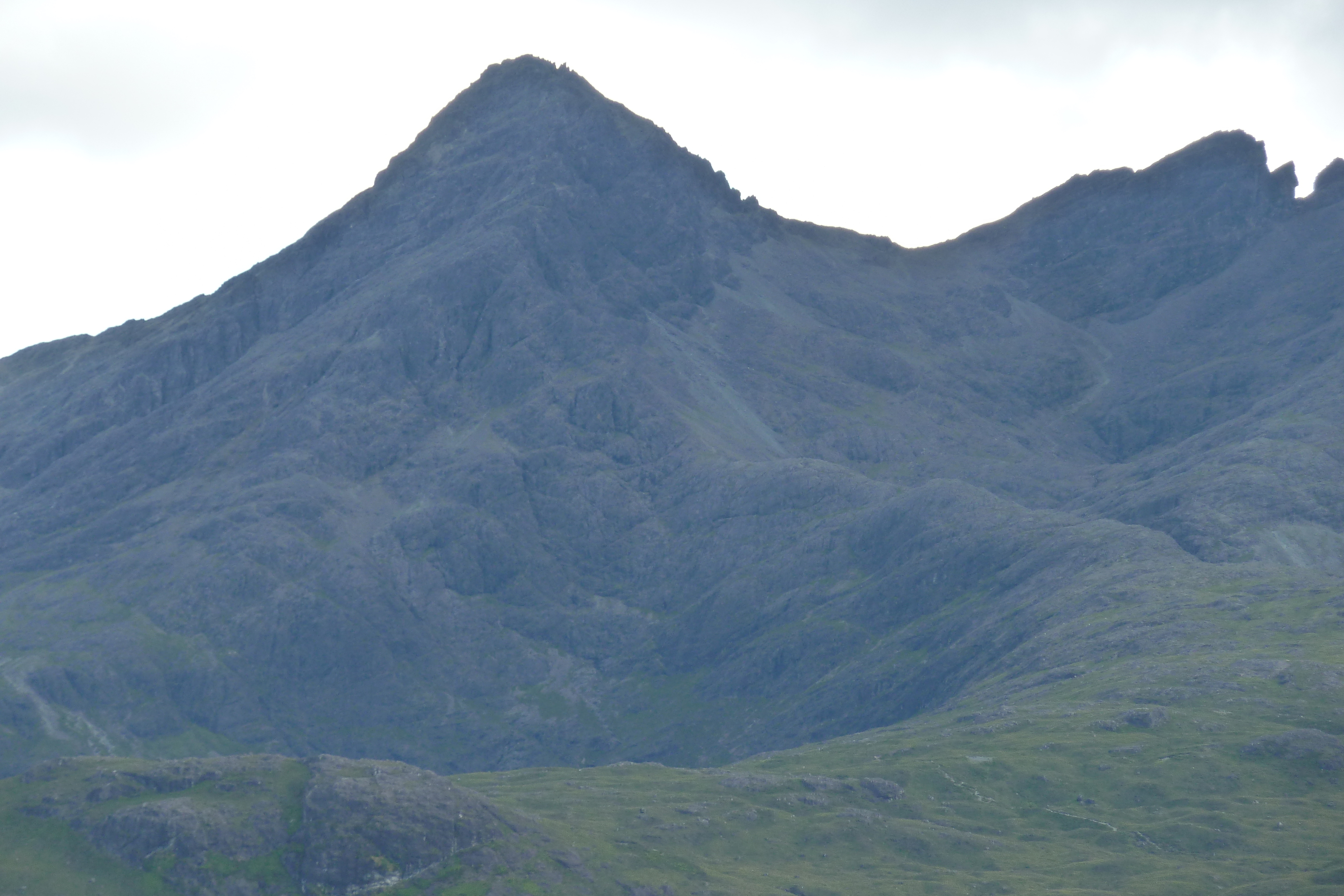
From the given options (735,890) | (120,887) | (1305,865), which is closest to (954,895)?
(735,890)

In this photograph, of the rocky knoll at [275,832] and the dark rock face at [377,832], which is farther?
the dark rock face at [377,832]

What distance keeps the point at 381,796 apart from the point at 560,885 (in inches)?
999

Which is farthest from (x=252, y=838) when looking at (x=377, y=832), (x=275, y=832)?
(x=377, y=832)

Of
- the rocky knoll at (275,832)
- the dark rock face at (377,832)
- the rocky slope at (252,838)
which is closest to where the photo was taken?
the rocky slope at (252,838)

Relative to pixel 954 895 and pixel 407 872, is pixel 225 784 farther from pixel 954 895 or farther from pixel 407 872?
pixel 954 895

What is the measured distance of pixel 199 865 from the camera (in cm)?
18338

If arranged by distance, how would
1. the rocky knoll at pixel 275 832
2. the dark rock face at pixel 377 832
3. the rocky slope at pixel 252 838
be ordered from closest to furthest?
the rocky slope at pixel 252 838 → the rocky knoll at pixel 275 832 → the dark rock face at pixel 377 832

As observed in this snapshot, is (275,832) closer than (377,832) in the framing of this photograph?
No

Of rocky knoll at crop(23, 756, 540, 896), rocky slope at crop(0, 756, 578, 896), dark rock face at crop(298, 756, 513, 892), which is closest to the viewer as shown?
rocky slope at crop(0, 756, 578, 896)

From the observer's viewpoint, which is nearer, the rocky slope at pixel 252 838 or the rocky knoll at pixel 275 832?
the rocky slope at pixel 252 838

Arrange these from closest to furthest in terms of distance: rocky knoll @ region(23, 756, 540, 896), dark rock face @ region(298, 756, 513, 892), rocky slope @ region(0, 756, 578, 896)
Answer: rocky slope @ region(0, 756, 578, 896)
rocky knoll @ region(23, 756, 540, 896)
dark rock face @ region(298, 756, 513, 892)

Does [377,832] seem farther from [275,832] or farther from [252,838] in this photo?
[252,838]

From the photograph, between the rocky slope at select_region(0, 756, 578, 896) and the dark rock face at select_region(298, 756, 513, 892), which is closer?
the rocky slope at select_region(0, 756, 578, 896)

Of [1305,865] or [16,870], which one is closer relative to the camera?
[16,870]
